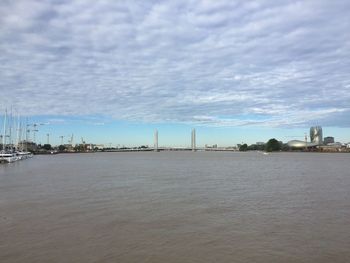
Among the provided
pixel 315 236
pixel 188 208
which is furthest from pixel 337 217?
pixel 188 208

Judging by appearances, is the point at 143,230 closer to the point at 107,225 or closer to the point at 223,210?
the point at 107,225

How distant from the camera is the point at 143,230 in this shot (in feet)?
60.0

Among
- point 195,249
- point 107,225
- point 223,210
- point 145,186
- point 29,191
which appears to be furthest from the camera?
point 145,186

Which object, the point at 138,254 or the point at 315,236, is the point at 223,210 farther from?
the point at 138,254

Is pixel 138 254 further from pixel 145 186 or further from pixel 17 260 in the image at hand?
pixel 145 186

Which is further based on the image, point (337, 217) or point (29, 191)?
point (29, 191)

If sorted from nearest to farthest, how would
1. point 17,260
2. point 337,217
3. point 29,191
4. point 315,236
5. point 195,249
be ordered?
point 17,260 → point 195,249 → point 315,236 → point 337,217 → point 29,191

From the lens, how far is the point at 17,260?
45.0ft

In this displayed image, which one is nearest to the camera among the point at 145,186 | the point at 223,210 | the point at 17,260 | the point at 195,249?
the point at 17,260

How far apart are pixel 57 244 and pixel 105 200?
1187 centimetres

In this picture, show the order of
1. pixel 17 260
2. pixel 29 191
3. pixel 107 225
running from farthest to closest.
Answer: pixel 29 191 < pixel 107 225 < pixel 17 260

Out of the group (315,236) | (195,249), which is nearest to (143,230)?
(195,249)

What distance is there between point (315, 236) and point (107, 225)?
9.22 meters

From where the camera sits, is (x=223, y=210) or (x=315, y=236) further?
(x=223, y=210)
